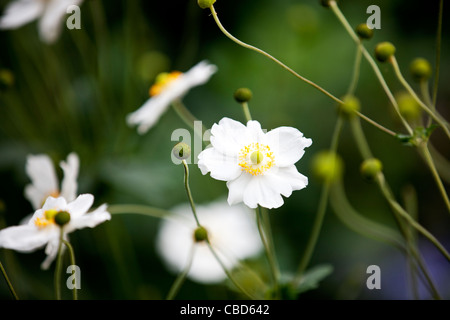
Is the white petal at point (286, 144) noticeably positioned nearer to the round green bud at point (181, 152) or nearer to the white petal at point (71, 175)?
the round green bud at point (181, 152)

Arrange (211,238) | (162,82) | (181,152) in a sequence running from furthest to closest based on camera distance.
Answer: (211,238) → (162,82) → (181,152)

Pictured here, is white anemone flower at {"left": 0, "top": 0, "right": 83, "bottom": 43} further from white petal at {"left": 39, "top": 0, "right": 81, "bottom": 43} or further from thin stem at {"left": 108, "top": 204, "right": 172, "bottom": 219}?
thin stem at {"left": 108, "top": 204, "right": 172, "bottom": 219}

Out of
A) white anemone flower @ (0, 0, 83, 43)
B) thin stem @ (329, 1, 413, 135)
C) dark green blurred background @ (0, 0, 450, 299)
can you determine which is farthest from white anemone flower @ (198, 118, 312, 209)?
white anemone flower @ (0, 0, 83, 43)

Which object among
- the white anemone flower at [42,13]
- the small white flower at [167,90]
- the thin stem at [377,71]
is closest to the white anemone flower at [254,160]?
the thin stem at [377,71]

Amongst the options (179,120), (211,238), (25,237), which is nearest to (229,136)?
(25,237)

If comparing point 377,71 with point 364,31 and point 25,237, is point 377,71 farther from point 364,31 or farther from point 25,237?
point 25,237
